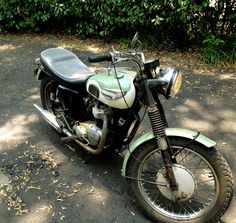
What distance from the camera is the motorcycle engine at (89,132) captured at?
3.44 m

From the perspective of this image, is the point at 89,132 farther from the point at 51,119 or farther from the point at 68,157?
the point at 51,119

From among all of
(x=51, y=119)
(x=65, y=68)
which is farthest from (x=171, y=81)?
(x=51, y=119)

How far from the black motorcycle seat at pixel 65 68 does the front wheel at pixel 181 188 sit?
3.23 feet

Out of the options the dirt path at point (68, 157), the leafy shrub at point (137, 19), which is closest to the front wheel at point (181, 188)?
the dirt path at point (68, 157)

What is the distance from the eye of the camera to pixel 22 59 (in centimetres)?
642

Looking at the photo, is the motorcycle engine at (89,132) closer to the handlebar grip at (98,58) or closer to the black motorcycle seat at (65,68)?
the black motorcycle seat at (65,68)

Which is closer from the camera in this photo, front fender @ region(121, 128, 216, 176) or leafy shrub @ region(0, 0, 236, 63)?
front fender @ region(121, 128, 216, 176)

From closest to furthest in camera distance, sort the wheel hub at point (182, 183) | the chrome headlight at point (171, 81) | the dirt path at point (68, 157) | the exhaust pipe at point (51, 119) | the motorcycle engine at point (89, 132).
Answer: the chrome headlight at point (171, 81), the wheel hub at point (182, 183), the dirt path at point (68, 157), the motorcycle engine at point (89, 132), the exhaust pipe at point (51, 119)

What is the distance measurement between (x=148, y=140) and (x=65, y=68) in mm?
1322

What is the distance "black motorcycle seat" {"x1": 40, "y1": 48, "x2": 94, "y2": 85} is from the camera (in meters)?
3.61

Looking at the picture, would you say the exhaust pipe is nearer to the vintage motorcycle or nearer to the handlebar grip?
the vintage motorcycle

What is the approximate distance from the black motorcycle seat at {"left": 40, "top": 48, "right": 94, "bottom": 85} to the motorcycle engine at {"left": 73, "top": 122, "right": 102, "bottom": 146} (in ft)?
1.32

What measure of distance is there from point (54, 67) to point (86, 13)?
3.18 metres

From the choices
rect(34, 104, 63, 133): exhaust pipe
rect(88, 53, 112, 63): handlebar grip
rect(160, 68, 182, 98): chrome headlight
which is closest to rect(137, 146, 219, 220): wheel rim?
rect(160, 68, 182, 98): chrome headlight
